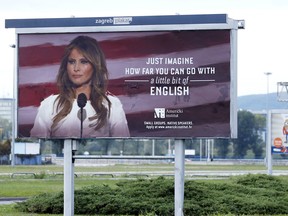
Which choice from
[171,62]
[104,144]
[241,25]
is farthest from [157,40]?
[104,144]

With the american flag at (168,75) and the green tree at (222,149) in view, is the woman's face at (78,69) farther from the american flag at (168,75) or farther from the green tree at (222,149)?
the green tree at (222,149)

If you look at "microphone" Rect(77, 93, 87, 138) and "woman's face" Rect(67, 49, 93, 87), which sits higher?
"woman's face" Rect(67, 49, 93, 87)

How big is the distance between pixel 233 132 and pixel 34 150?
326ft

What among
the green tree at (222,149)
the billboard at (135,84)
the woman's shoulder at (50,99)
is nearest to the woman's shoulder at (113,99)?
the billboard at (135,84)

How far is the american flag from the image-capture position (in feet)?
65.7

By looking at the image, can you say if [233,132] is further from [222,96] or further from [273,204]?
[273,204]

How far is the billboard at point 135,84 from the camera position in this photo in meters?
20.1

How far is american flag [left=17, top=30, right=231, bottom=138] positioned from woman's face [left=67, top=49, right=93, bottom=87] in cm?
29

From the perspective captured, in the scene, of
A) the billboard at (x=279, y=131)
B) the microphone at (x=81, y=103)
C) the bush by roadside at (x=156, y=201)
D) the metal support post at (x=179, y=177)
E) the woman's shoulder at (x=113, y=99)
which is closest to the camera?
the metal support post at (x=179, y=177)

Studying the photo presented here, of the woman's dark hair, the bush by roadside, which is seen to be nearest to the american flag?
the woman's dark hair

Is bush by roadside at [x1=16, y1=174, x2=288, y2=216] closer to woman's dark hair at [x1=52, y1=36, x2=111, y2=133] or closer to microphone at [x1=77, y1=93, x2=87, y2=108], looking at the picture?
woman's dark hair at [x1=52, y1=36, x2=111, y2=133]

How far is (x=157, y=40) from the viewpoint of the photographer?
66.6ft

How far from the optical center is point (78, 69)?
20.8 metres

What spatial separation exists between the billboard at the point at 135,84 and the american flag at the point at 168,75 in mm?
22
